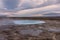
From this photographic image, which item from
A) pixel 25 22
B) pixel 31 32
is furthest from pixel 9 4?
pixel 31 32

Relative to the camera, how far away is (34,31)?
126 inches

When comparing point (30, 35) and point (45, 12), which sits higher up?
point (45, 12)

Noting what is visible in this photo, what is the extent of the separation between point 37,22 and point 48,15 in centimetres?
13

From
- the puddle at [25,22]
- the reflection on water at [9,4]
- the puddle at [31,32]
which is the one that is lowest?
the puddle at [31,32]

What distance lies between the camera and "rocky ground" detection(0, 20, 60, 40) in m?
3.20

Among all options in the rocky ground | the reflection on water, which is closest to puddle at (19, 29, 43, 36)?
the rocky ground

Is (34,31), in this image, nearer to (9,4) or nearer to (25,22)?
(25,22)

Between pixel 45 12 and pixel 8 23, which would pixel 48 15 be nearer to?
pixel 45 12

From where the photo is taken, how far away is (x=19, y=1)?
10.6ft

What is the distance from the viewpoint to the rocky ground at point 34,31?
320 centimetres

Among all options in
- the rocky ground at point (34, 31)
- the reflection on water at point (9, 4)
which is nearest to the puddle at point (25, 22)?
the rocky ground at point (34, 31)

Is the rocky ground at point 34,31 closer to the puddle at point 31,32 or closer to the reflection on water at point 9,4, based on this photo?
the puddle at point 31,32

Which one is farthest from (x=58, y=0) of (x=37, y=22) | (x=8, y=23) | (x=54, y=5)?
(x=8, y=23)

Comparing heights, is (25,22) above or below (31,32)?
above
